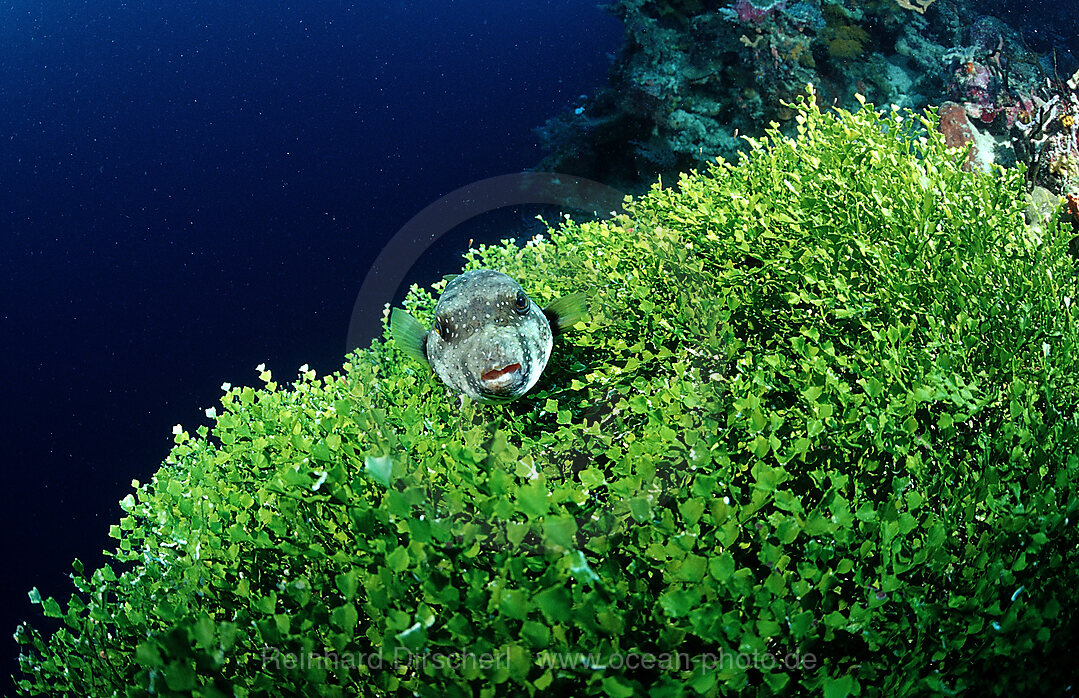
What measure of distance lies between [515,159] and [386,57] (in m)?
7.63

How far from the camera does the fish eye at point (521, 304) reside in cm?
336

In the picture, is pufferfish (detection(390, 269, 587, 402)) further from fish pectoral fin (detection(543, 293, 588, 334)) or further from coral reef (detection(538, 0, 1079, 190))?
coral reef (detection(538, 0, 1079, 190))

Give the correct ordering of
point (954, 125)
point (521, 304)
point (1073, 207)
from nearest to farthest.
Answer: point (521, 304)
point (1073, 207)
point (954, 125)

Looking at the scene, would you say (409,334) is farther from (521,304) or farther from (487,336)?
(521,304)

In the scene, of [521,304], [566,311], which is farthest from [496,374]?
[566,311]

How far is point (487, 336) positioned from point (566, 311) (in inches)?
24.8

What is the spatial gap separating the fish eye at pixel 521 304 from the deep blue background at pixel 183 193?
10778 mm

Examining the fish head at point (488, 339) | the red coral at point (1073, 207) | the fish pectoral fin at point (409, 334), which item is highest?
the red coral at point (1073, 207)

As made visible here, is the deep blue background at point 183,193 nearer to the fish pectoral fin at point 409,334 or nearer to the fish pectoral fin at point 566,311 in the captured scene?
the fish pectoral fin at point 409,334

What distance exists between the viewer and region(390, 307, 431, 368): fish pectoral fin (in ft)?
11.5

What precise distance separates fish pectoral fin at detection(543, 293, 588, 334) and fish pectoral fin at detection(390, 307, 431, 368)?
80cm

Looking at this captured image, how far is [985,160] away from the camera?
823cm

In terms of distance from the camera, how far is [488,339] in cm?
318

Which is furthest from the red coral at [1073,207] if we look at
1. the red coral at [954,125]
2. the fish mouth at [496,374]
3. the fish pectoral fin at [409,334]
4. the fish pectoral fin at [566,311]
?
the fish pectoral fin at [409,334]
